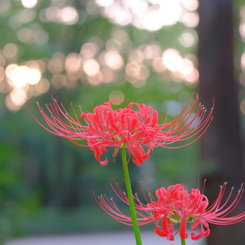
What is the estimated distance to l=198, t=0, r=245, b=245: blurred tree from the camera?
196 inches

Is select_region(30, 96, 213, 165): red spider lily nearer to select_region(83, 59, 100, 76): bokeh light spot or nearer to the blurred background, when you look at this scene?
the blurred background

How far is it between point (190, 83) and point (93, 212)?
8.21 m

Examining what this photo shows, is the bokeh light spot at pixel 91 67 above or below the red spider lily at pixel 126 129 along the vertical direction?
above

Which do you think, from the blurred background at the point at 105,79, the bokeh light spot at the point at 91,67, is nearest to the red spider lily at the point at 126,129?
the blurred background at the point at 105,79

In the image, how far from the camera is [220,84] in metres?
5.03

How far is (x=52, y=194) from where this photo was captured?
17.6 metres

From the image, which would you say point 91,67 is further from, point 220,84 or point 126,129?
point 126,129

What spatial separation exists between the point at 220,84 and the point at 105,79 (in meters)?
7.35

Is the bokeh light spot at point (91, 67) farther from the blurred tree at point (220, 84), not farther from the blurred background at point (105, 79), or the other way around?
the blurred tree at point (220, 84)

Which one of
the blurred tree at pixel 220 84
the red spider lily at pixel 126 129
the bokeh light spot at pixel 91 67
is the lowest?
the red spider lily at pixel 126 129

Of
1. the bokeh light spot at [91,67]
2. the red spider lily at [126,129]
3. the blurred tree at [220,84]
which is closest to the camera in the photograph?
the red spider lily at [126,129]

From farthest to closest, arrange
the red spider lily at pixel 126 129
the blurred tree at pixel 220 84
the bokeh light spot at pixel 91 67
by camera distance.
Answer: the bokeh light spot at pixel 91 67, the blurred tree at pixel 220 84, the red spider lily at pixel 126 129

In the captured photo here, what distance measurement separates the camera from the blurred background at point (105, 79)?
16.5ft

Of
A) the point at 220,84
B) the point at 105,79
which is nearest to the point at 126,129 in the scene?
the point at 220,84
